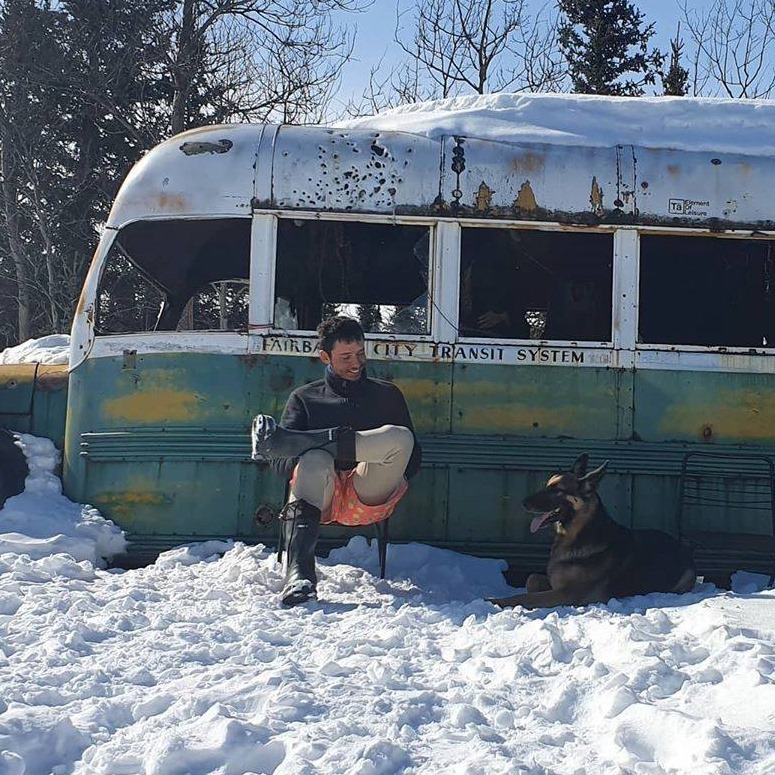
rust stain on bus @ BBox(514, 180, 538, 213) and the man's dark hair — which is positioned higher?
rust stain on bus @ BBox(514, 180, 538, 213)

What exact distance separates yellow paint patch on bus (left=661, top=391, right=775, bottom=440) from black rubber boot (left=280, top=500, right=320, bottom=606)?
215 centimetres

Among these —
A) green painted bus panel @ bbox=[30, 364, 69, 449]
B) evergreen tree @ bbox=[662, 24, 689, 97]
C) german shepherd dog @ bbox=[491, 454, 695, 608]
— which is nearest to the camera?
german shepherd dog @ bbox=[491, 454, 695, 608]

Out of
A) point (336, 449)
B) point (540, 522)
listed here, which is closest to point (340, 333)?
point (336, 449)

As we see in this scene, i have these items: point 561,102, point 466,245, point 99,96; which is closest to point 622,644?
point 466,245

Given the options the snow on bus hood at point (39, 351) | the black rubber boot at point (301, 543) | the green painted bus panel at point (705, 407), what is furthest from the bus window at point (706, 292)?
the snow on bus hood at point (39, 351)

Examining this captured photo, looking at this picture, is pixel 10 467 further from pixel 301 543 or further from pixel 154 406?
pixel 301 543

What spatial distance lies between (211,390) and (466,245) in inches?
64.6

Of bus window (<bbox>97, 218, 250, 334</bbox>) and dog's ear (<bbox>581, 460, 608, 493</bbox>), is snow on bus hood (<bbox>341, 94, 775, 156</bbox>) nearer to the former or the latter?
bus window (<bbox>97, 218, 250, 334</bbox>)

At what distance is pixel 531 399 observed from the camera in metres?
4.90

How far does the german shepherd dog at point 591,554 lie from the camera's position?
167 inches

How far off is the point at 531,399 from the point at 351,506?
126 cm

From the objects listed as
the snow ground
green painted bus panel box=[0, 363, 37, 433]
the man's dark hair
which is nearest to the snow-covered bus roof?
the man's dark hair

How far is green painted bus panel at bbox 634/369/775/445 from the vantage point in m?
4.91

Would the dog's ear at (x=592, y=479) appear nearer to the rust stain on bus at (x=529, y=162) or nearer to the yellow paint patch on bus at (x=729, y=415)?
the yellow paint patch on bus at (x=729, y=415)
